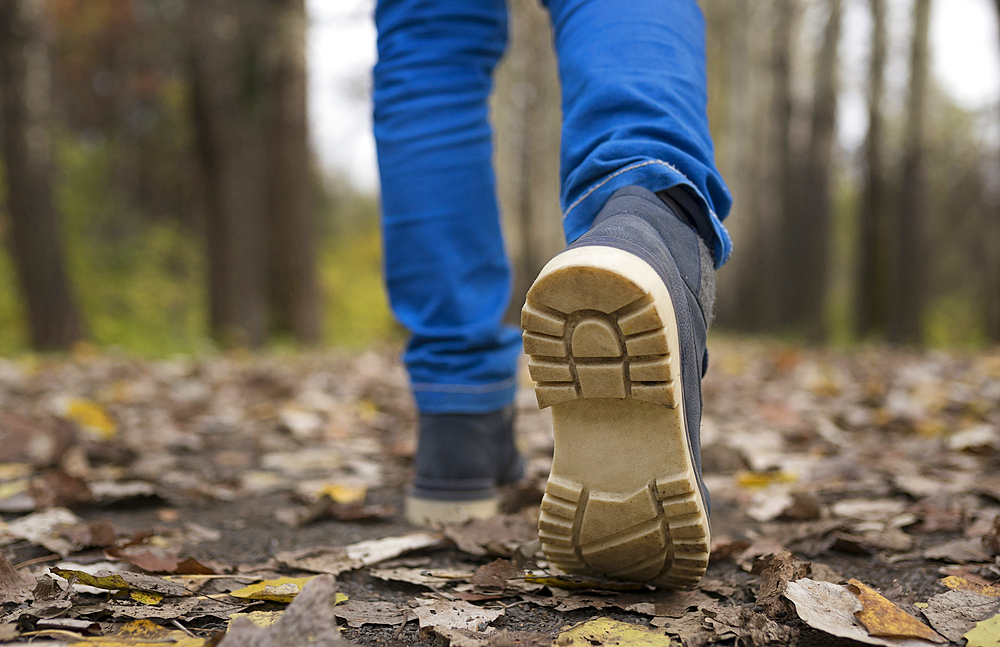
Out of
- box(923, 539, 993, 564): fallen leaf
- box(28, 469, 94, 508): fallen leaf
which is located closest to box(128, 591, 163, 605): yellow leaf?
box(28, 469, 94, 508): fallen leaf

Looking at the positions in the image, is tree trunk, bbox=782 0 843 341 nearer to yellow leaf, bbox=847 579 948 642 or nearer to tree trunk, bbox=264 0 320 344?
tree trunk, bbox=264 0 320 344

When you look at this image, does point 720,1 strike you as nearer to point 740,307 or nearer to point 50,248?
point 740,307

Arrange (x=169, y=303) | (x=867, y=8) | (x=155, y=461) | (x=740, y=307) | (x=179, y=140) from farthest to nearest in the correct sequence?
(x=179, y=140) → (x=740, y=307) → (x=169, y=303) → (x=867, y=8) → (x=155, y=461)

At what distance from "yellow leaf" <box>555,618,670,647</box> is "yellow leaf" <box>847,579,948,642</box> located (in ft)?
0.75

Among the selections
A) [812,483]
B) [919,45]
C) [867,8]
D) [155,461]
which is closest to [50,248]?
[155,461]

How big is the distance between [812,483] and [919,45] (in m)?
8.48

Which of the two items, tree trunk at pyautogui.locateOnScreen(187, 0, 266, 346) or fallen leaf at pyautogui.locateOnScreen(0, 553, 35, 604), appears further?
tree trunk at pyautogui.locateOnScreen(187, 0, 266, 346)

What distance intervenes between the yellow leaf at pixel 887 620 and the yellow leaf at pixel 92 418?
82.1 inches

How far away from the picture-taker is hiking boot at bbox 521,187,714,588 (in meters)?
0.90

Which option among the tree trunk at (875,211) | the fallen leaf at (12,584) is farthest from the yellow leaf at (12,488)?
the tree trunk at (875,211)

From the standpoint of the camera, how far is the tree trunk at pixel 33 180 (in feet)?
21.1

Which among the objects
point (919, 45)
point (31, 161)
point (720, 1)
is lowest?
point (31, 161)

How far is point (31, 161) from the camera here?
6688 millimetres

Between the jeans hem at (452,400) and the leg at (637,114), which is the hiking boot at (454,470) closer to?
the jeans hem at (452,400)
